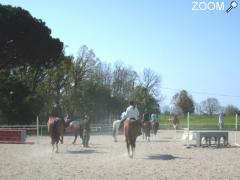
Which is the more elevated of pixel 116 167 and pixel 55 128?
pixel 55 128

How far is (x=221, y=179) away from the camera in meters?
11.2

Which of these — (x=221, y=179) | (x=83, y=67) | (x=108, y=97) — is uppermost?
(x=83, y=67)

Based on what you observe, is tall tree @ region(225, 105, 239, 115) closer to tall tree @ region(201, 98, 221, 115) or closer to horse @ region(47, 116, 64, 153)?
tall tree @ region(201, 98, 221, 115)

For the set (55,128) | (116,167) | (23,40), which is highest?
(23,40)

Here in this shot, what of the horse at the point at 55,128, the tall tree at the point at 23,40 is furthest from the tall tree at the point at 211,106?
the horse at the point at 55,128

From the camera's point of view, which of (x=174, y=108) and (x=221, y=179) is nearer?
(x=221, y=179)

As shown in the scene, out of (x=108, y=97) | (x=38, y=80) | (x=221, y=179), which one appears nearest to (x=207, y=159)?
(x=221, y=179)

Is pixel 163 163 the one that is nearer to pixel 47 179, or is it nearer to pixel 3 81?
pixel 47 179

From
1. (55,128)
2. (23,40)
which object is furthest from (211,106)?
(55,128)

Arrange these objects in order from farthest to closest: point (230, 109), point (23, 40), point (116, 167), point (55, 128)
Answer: point (230, 109), point (23, 40), point (55, 128), point (116, 167)

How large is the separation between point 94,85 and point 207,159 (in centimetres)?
4293

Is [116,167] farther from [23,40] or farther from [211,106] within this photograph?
[211,106]

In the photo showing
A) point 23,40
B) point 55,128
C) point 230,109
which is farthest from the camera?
point 230,109

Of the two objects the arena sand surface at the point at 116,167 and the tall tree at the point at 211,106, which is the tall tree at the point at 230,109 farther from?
the arena sand surface at the point at 116,167
